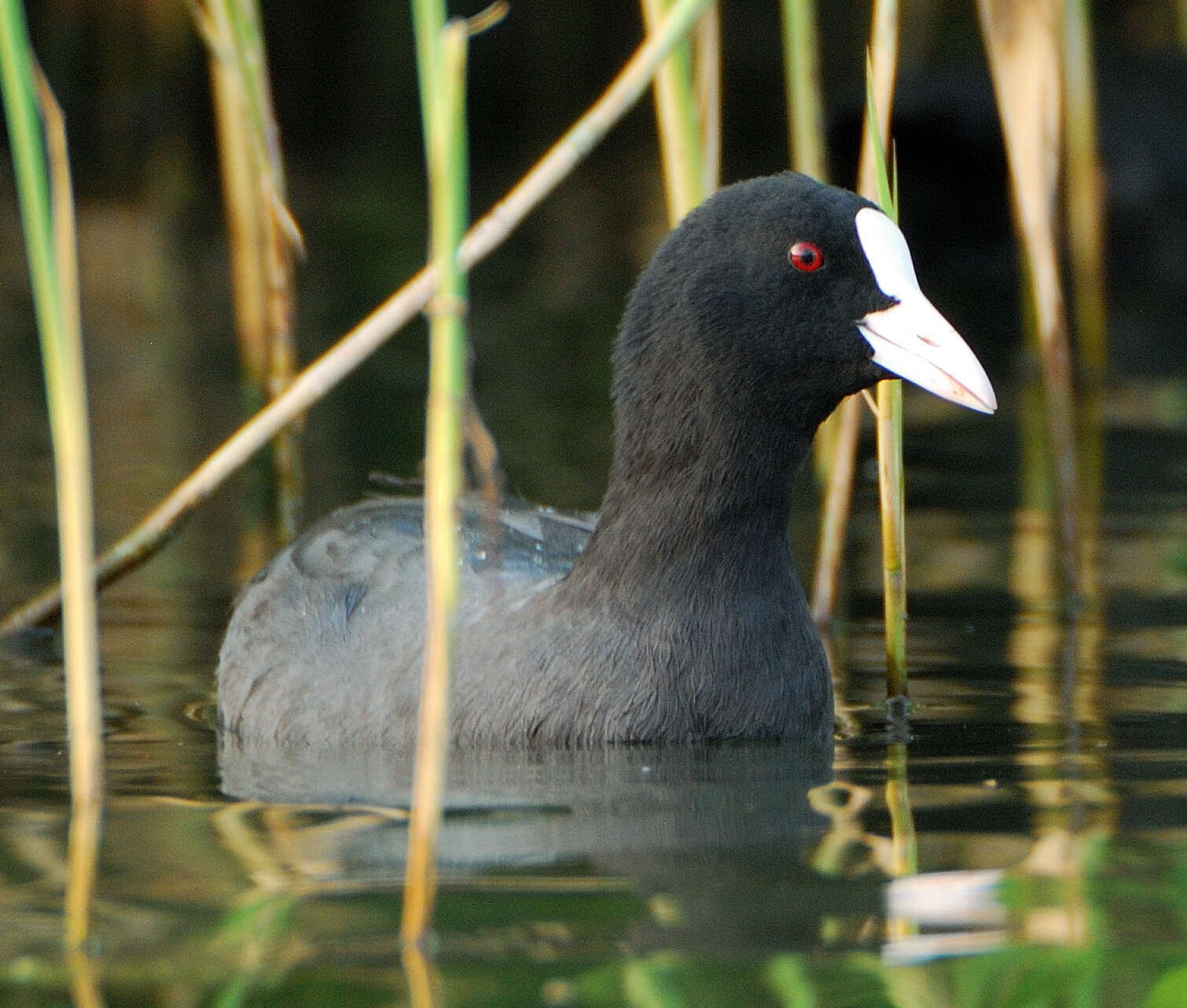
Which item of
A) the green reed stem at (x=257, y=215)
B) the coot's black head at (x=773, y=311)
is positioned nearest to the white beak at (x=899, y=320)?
the coot's black head at (x=773, y=311)

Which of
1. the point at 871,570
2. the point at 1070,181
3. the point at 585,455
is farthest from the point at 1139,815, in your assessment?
the point at 1070,181

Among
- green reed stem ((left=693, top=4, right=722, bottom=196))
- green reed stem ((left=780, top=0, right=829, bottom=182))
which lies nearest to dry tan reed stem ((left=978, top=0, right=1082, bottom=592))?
green reed stem ((left=780, top=0, right=829, bottom=182))

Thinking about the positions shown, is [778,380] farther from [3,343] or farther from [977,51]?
[977,51]

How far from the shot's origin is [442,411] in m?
2.29

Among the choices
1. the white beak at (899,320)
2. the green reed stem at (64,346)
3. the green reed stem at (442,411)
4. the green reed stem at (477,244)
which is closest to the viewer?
the green reed stem at (442,411)

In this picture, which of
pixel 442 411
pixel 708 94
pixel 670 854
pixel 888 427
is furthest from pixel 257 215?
pixel 442 411

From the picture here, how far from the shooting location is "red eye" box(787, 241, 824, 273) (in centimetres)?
356

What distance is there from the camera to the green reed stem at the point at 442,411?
2.25 m

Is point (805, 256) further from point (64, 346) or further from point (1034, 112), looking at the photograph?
point (64, 346)

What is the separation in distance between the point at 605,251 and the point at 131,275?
2566 millimetres

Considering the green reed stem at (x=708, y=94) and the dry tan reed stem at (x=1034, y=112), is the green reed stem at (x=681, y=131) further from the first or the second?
the dry tan reed stem at (x=1034, y=112)

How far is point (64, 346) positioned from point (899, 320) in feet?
5.08

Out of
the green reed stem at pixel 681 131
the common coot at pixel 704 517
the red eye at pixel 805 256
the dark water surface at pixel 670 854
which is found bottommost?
the dark water surface at pixel 670 854

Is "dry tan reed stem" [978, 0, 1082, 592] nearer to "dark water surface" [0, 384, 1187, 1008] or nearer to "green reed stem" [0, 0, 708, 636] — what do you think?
"dark water surface" [0, 384, 1187, 1008]
